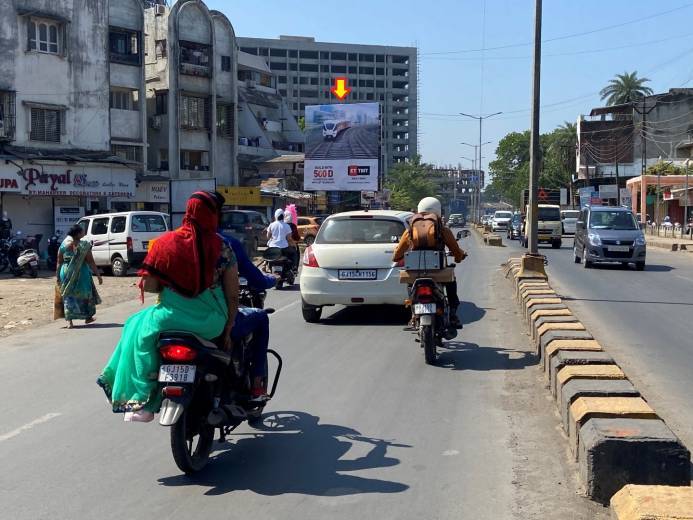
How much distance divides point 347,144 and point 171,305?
3998cm

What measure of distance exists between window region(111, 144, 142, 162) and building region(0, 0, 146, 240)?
1701mm

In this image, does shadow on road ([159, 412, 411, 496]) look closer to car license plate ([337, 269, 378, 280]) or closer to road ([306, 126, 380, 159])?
car license plate ([337, 269, 378, 280])

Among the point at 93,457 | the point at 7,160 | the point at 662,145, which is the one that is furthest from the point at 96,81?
the point at 662,145

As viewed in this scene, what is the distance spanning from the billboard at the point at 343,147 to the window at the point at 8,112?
16.6 m

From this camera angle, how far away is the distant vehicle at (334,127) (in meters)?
44.3

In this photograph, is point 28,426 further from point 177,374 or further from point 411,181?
point 411,181

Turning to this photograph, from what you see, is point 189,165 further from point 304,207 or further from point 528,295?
point 528,295

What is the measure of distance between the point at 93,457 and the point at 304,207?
52977mm

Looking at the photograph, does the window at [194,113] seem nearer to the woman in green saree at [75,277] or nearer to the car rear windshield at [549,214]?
the car rear windshield at [549,214]

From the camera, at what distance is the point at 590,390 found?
215 inches

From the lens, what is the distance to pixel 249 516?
4.27 meters

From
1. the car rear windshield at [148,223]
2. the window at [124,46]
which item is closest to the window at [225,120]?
the window at [124,46]

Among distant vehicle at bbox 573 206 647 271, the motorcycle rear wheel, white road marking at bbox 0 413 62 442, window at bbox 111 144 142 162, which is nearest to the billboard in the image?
window at bbox 111 144 142 162

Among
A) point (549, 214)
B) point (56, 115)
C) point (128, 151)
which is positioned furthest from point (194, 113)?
point (549, 214)
